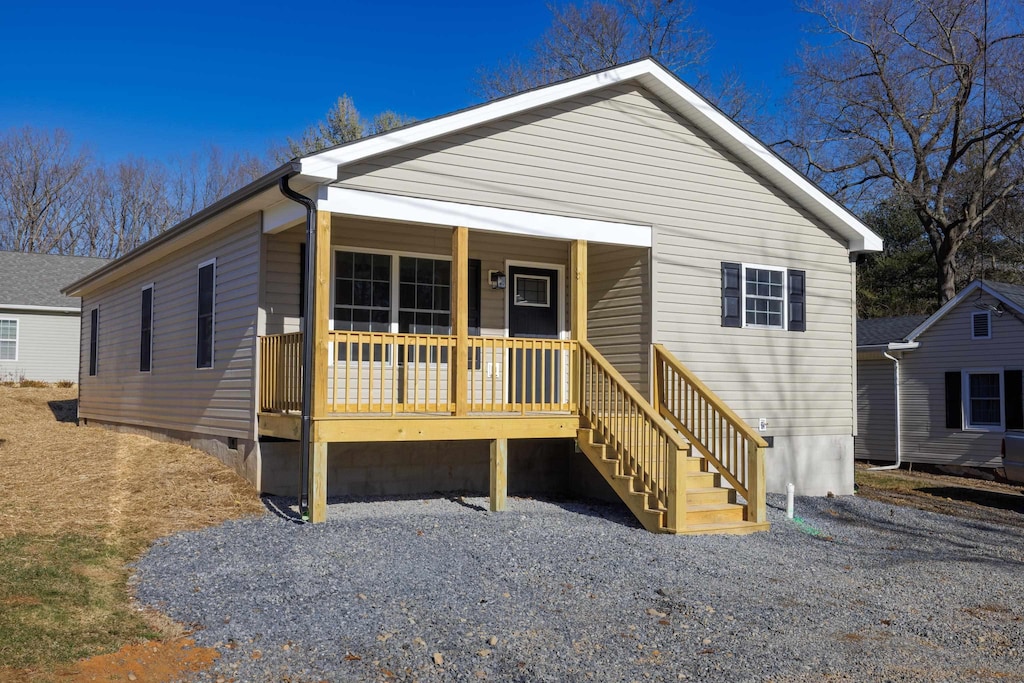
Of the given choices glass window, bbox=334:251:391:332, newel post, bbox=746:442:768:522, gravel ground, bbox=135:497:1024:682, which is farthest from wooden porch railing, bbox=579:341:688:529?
glass window, bbox=334:251:391:332

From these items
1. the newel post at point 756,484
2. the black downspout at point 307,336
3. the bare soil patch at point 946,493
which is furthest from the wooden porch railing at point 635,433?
the bare soil patch at point 946,493

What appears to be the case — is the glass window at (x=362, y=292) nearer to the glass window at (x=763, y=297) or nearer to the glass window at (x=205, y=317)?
the glass window at (x=205, y=317)

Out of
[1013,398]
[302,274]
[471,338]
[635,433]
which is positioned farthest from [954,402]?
[302,274]

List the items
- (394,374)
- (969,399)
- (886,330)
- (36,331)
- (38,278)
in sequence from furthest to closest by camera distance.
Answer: (38,278)
(36,331)
(886,330)
(969,399)
(394,374)

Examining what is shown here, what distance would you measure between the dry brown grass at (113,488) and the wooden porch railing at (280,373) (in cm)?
114

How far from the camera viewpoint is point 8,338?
2775cm

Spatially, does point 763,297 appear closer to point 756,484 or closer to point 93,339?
point 756,484

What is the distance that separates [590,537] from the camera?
9.73 m

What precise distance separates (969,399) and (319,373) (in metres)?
16.3

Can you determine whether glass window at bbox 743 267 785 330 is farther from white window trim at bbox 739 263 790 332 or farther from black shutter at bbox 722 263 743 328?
black shutter at bbox 722 263 743 328

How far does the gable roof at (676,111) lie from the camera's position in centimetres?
1026

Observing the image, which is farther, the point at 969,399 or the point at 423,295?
the point at 969,399

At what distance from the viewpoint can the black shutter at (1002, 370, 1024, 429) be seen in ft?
64.4

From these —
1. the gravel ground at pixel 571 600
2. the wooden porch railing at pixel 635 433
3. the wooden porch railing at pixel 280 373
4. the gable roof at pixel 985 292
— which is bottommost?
the gravel ground at pixel 571 600
